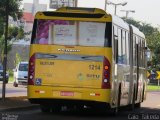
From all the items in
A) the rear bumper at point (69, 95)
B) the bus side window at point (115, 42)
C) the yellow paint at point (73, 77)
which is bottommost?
the rear bumper at point (69, 95)

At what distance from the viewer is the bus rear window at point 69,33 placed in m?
23.1

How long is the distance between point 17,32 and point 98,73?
40.8m

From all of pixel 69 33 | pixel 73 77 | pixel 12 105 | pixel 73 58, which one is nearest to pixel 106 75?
pixel 73 77

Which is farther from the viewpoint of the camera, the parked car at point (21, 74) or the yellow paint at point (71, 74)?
the parked car at point (21, 74)

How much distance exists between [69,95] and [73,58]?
1161 millimetres

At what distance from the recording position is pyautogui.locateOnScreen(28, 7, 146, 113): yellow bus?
22.8 meters

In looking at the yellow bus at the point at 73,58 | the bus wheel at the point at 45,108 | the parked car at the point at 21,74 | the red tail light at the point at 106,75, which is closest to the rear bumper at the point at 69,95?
the yellow bus at the point at 73,58

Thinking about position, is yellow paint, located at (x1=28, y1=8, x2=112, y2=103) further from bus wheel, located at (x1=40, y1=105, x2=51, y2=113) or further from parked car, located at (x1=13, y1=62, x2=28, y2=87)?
parked car, located at (x1=13, y1=62, x2=28, y2=87)

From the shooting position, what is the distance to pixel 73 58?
904 inches

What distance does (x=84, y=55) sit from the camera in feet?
75.3

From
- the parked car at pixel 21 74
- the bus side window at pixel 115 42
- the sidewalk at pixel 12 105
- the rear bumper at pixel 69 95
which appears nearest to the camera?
the rear bumper at pixel 69 95

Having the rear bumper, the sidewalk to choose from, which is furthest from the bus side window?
the sidewalk

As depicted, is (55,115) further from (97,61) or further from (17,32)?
(17,32)

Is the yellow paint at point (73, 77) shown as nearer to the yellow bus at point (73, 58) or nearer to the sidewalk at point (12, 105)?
the yellow bus at point (73, 58)
